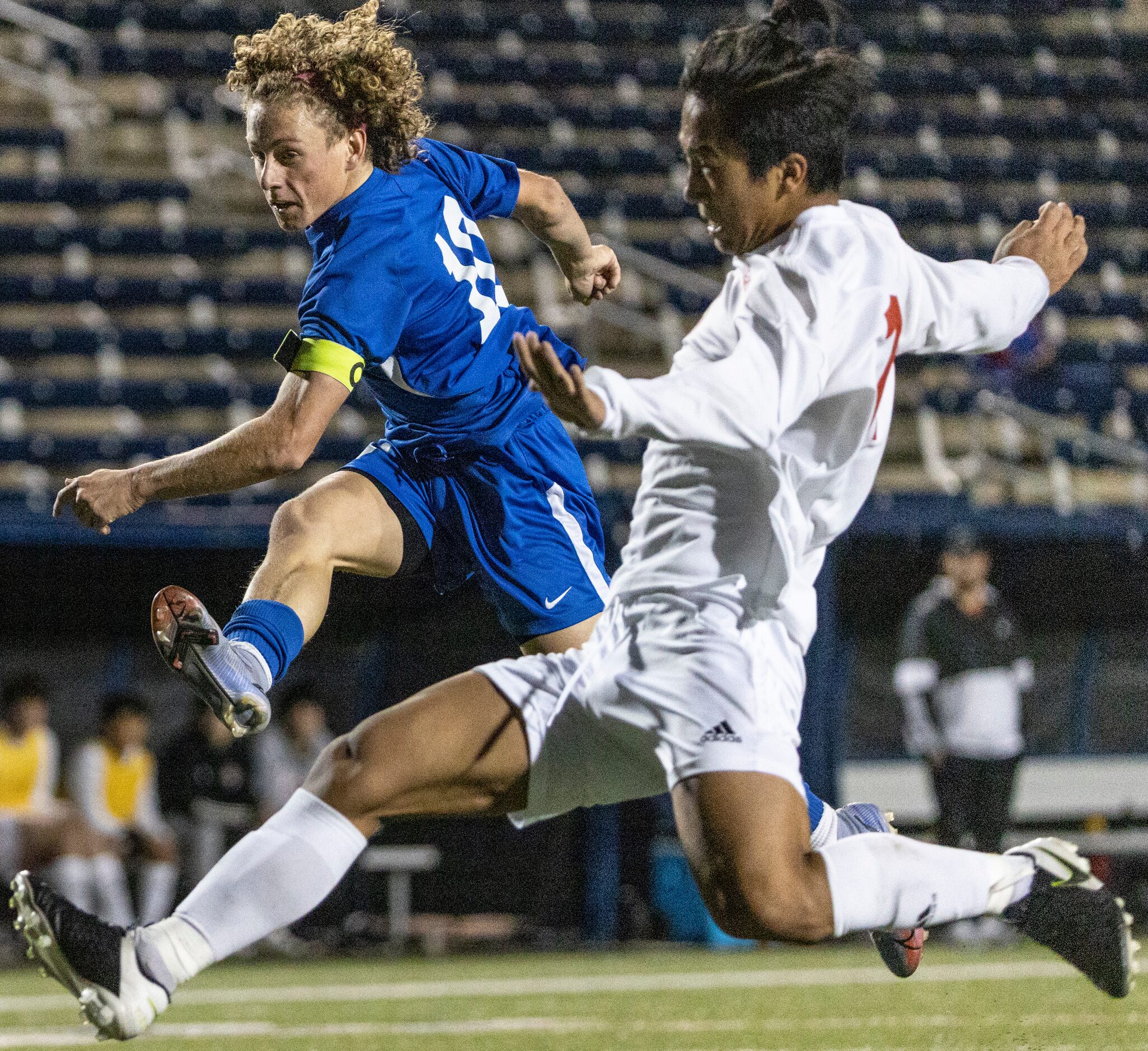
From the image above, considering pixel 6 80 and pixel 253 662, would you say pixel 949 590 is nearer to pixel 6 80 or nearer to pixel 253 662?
pixel 253 662

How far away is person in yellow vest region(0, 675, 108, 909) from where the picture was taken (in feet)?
33.3

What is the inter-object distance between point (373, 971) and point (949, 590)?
371 cm

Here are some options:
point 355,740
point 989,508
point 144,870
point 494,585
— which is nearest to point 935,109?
point 989,508

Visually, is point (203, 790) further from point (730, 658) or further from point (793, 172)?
point (793, 172)

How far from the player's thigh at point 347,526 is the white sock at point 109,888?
6.40 meters

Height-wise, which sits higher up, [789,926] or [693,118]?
[693,118]

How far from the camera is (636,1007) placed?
6.45 m

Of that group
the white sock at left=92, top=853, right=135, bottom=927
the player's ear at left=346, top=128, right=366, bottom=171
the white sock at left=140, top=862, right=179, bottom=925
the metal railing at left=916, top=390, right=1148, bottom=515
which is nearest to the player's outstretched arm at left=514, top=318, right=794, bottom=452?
the player's ear at left=346, top=128, right=366, bottom=171

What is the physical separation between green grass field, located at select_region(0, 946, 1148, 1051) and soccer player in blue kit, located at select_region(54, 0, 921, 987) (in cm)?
147

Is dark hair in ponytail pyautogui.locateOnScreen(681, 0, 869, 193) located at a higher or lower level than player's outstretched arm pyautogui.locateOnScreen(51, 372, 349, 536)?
higher

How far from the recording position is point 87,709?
1173 centimetres

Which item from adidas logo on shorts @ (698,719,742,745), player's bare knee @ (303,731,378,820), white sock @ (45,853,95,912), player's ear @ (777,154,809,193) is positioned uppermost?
player's ear @ (777,154,809,193)

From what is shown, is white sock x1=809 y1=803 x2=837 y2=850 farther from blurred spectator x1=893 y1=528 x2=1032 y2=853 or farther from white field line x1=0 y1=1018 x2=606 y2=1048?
blurred spectator x1=893 y1=528 x2=1032 y2=853

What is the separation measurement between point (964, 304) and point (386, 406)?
1574 mm
